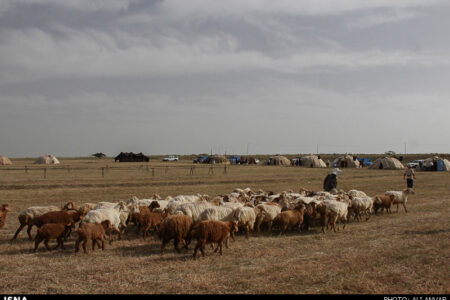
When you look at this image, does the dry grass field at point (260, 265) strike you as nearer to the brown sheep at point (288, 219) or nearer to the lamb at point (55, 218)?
the brown sheep at point (288, 219)

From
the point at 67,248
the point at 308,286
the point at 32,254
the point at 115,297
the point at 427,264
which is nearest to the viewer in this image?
the point at 115,297

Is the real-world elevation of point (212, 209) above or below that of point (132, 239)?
above

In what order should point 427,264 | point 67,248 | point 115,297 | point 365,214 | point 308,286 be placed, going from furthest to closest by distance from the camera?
point 365,214
point 67,248
point 427,264
point 308,286
point 115,297

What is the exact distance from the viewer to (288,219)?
449 inches

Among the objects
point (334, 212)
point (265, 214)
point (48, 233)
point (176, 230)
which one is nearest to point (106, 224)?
point (48, 233)

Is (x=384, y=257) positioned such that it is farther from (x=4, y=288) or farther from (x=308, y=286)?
(x=4, y=288)

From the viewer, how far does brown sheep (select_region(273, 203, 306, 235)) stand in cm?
1138

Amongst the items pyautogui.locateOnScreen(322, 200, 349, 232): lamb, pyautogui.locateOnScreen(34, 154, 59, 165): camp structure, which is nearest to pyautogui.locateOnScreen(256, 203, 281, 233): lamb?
pyautogui.locateOnScreen(322, 200, 349, 232): lamb

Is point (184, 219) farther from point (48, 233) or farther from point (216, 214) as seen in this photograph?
point (48, 233)

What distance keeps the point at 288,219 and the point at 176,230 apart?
412 cm

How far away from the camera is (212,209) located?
10781 mm

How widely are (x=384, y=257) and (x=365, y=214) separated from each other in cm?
748

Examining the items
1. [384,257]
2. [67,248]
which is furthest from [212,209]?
[384,257]

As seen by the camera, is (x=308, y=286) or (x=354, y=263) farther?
(x=354, y=263)
